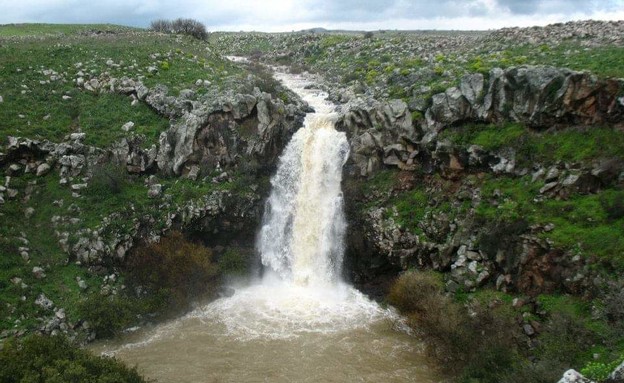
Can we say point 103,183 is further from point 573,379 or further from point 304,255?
point 573,379

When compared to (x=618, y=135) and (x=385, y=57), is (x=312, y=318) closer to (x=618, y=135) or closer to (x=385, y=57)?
(x=618, y=135)

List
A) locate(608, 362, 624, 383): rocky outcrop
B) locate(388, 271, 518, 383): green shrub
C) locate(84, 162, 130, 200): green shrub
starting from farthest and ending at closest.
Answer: locate(84, 162, 130, 200): green shrub
locate(388, 271, 518, 383): green shrub
locate(608, 362, 624, 383): rocky outcrop

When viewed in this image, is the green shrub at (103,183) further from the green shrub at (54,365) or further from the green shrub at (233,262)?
the green shrub at (54,365)

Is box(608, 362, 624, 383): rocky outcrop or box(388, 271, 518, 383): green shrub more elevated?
box(608, 362, 624, 383): rocky outcrop

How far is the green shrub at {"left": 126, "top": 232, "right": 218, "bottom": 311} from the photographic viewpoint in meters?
30.2

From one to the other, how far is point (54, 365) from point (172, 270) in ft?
41.8

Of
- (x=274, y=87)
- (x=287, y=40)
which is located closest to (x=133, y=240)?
(x=274, y=87)

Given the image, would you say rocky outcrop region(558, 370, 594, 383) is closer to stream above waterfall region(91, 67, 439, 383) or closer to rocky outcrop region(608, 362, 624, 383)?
rocky outcrop region(608, 362, 624, 383)

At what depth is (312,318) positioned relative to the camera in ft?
96.1

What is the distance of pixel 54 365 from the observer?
715 inches

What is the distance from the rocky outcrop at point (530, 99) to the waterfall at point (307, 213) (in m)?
8.61

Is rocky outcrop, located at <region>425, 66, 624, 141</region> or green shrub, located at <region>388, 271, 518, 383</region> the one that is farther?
rocky outcrop, located at <region>425, 66, 624, 141</region>

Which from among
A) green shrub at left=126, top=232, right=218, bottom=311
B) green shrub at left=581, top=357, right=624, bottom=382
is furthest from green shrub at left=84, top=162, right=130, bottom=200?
Answer: green shrub at left=581, top=357, right=624, bottom=382

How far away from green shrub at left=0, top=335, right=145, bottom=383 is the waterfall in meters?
16.4
